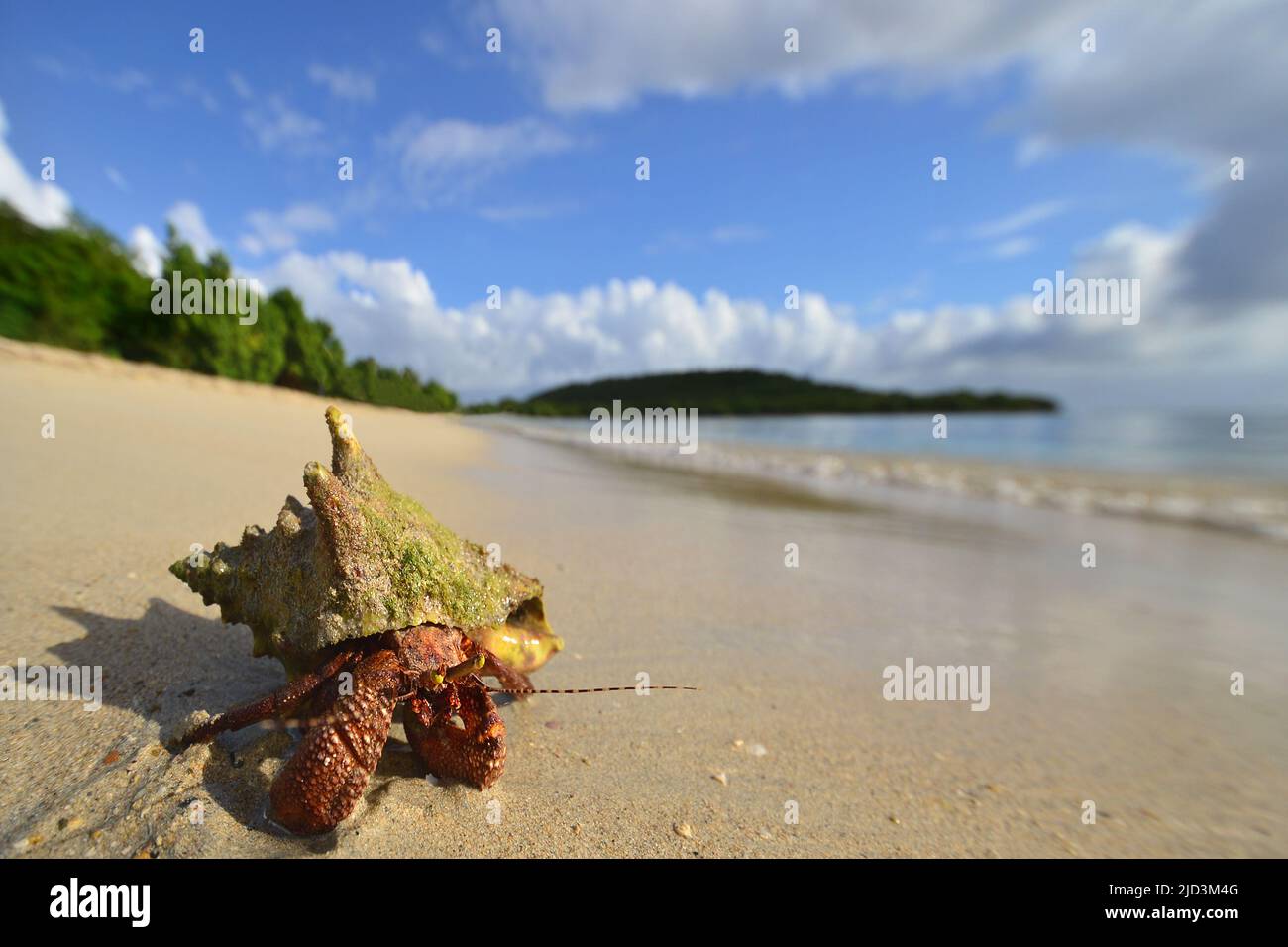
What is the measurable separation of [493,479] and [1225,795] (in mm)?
9098

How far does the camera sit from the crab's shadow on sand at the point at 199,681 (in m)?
1.90

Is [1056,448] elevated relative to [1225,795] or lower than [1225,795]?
elevated

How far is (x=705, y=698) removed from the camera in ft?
10.5

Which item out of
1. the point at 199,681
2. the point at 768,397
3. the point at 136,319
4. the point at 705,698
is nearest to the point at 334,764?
the point at 199,681

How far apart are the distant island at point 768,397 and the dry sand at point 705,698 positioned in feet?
199

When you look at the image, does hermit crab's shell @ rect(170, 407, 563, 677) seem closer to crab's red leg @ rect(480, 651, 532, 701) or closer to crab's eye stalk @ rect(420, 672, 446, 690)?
crab's red leg @ rect(480, 651, 532, 701)

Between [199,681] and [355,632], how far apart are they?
1.12 meters

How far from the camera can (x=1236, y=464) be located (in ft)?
55.2

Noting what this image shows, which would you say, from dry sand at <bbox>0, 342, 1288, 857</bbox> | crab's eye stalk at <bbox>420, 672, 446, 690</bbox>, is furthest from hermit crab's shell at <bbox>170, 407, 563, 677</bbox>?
dry sand at <bbox>0, 342, 1288, 857</bbox>

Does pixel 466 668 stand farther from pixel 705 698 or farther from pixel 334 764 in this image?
pixel 705 698

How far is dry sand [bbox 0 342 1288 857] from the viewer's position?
194cm

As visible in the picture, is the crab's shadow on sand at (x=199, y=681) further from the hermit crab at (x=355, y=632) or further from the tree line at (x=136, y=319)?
the tree line at (x=136, y=319)

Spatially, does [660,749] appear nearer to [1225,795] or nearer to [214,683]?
[214,683]
